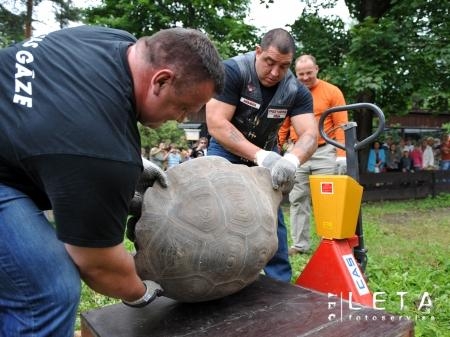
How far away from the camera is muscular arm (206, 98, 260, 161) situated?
2670 mm

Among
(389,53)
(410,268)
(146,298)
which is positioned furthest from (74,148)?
(389,53)

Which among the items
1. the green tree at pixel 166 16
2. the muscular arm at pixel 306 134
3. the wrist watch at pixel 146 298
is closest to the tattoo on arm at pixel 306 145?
the muscular arm at pixel 306 134

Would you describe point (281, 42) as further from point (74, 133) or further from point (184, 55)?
point (74, 133)

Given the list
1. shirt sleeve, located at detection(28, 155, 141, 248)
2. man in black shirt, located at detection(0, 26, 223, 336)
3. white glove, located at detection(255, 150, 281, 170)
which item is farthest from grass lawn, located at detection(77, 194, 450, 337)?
shirt sleeve, located at detection(28, 155, 141, 248)

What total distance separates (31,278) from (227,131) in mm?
1538

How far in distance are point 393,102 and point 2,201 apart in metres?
8.93

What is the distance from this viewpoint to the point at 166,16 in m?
11.9

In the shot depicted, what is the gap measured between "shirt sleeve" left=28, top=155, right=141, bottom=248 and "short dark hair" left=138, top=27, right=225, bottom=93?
0.31 m

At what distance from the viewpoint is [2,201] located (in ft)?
4.70

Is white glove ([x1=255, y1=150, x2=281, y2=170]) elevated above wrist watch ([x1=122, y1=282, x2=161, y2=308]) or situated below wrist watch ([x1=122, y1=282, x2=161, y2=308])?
above

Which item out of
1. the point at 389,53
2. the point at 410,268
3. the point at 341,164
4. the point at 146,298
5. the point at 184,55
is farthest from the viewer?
the point at 389,53

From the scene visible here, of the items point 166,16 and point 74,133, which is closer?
A: point 74,133

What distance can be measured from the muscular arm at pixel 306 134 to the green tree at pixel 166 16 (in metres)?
Result: 8.58

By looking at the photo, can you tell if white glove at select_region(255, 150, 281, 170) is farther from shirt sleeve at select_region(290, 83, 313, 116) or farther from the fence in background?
the fence in background
